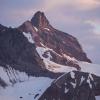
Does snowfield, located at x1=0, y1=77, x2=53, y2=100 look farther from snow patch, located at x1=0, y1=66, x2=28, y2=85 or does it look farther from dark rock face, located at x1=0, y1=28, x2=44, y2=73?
dark rock face, located at x1=0, y1=28, x2=44, y2=73

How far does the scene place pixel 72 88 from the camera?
15375 cm

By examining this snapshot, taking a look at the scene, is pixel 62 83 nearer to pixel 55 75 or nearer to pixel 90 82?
pixel 90 82

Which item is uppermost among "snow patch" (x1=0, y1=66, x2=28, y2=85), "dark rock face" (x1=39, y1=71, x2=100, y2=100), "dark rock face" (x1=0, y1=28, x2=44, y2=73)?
"dark rock face" (x1=0, y1=28, x2=44, y2=73)

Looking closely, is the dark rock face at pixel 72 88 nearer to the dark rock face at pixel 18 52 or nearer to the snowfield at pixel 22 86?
the snowfield at pixel 22 86

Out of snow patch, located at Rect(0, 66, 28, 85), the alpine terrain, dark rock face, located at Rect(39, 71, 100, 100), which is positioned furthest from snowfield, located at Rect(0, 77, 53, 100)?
snow patch, located at Rect(0, 66, 28, 85)

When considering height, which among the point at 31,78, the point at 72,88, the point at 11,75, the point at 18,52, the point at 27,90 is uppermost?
the point at 18,52

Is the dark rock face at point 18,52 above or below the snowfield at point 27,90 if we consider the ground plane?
above

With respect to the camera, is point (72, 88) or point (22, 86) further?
point (22, 86)

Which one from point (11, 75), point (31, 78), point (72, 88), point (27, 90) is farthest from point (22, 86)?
point (72, 88)

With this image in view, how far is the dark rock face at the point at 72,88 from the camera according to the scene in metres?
150

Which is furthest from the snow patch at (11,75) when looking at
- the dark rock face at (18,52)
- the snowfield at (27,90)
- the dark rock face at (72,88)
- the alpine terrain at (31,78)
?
the dark rock face at (72,88)

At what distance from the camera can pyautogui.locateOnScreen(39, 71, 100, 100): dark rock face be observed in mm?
150000

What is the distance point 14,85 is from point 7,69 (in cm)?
1287

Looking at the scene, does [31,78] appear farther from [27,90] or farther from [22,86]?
[27,90]
